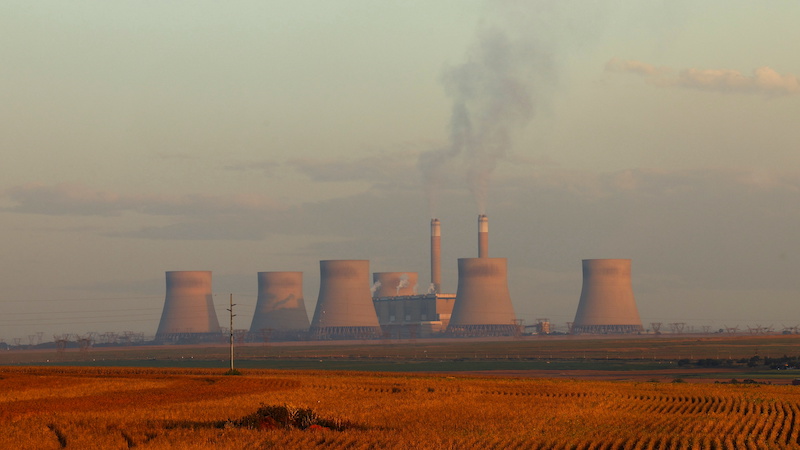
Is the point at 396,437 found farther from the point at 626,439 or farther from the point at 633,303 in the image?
the point at 633,303

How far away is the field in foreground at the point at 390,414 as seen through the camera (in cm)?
2041

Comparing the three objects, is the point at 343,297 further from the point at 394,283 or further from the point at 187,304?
the point at 394,283

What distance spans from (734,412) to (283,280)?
322 feet

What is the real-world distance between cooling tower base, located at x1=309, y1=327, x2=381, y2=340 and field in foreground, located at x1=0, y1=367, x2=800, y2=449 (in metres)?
83.6

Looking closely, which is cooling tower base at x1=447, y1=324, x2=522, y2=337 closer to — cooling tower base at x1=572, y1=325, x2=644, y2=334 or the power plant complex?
the power plant complex

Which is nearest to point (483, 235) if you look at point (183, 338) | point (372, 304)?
point (372, 304)

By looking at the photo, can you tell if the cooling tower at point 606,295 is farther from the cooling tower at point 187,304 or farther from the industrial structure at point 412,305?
the cooling tower at point 187,304

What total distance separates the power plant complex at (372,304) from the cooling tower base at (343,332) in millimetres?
128

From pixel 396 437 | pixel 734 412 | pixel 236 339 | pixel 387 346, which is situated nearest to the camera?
pixel 396 437

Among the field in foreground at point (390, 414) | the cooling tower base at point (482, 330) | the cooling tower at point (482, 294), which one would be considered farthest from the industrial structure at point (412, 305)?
the field in foreground at point (390, 414)

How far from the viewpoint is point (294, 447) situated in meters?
19.1

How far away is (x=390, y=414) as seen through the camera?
26562 mm

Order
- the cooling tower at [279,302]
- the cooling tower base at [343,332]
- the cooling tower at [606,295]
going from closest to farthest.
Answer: the cooling tower at [606,295] → the cooling tower at [279,302] → the cooling tower base at [343,332]

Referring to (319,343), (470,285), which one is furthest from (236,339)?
(470,285)
